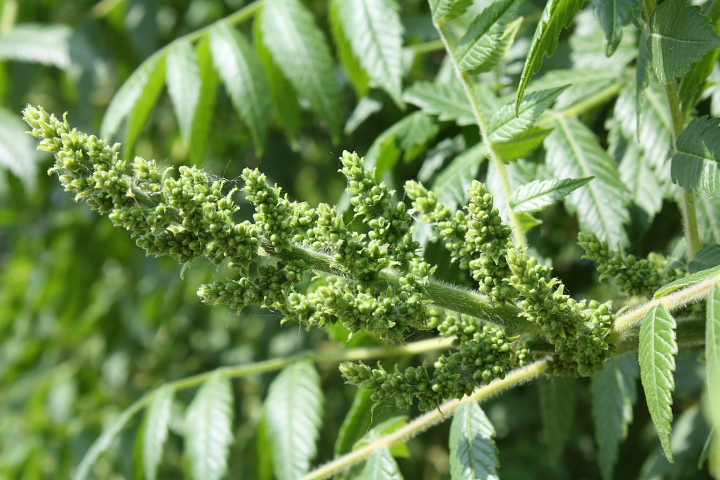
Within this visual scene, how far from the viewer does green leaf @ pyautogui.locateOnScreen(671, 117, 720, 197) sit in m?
1.32

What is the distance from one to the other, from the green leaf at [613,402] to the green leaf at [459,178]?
62 cm

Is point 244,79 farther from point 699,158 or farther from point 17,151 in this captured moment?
point 699,158

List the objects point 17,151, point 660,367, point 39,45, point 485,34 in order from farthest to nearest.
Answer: point 39,45 → point 17,151 → point 485,34 → point 660,367

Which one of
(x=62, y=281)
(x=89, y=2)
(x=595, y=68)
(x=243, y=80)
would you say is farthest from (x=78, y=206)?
(x=595, y=68)

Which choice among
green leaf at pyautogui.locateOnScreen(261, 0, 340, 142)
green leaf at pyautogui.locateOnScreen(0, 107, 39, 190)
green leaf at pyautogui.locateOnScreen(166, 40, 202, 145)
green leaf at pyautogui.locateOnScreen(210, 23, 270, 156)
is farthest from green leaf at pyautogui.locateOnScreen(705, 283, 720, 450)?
green leaf at pyautogui.locateOnScreen(0, 107, 39, 190)

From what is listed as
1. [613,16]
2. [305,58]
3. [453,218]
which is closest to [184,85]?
[305,58]

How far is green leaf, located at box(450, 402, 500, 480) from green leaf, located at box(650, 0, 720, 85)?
75 cm

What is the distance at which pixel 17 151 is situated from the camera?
2.75m

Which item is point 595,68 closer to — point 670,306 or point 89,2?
point 670,306

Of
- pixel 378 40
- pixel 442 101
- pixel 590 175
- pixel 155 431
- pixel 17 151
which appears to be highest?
pixel 17 151

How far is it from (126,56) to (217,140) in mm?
649

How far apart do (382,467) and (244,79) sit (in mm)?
1291

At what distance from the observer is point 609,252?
1436 millimetres

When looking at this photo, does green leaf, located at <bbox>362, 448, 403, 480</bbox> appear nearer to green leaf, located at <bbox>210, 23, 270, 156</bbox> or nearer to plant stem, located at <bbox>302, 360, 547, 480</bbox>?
plant stem, located at <bbox>302, 360, 547, 480</bbox>
